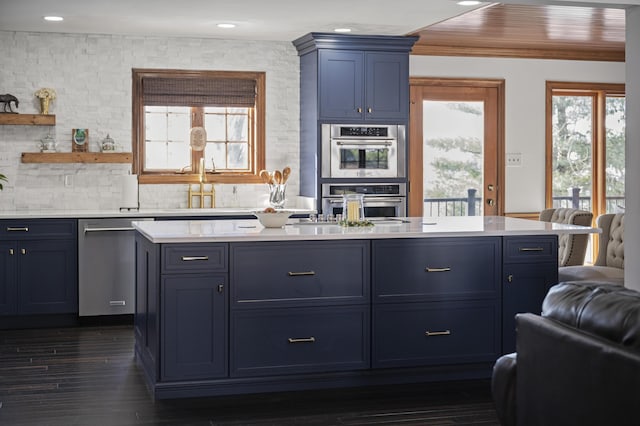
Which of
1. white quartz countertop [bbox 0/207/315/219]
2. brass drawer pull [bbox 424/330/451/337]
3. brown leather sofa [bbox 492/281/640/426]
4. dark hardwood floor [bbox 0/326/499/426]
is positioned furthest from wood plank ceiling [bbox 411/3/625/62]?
brown leather sofa [bbox 492/281/640/426]

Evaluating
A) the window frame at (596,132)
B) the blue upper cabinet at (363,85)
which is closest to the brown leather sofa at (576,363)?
the blue upper cabinet at (363,85)

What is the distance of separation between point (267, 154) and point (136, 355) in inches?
113

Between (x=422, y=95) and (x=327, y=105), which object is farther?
(x=422, y=95)

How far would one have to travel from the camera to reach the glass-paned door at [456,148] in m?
8.41

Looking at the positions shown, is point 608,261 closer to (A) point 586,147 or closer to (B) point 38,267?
(A) point 586,147

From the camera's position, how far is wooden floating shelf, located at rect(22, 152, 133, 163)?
23.6ft

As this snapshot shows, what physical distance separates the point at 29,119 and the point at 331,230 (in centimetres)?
355

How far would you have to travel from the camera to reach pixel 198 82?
7602 mm

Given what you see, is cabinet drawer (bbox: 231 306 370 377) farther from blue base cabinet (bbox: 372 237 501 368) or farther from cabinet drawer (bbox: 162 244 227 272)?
cabinet drawer (bbox: 162 244 227 272)

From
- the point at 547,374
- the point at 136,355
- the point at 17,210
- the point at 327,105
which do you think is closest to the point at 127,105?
the point at 17,210

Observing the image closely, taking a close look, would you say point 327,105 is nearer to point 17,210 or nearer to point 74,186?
point 74,186

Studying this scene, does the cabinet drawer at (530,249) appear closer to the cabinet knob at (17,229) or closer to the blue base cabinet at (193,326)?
the blue base cabinet at (193,326)

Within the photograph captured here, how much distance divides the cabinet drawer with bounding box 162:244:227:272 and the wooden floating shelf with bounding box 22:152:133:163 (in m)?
3.17

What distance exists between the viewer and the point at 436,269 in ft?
15.6
